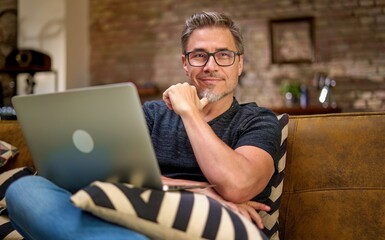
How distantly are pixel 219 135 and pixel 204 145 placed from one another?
25cm

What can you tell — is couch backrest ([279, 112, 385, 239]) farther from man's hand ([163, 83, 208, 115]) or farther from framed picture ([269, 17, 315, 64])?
framed picture ([269, 17, 315, 64])

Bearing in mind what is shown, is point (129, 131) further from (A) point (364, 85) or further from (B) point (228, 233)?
(A) point (364, 85)

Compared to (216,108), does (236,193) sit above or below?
below

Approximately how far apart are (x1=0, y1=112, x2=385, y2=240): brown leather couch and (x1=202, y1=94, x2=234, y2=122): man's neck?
24 cm

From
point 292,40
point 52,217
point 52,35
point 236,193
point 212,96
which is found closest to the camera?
point 52,217

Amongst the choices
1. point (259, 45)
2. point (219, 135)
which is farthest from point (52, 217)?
point (259, 45)

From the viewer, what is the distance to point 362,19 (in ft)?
12.9

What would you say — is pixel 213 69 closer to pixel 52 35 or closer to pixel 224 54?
pixel 224 54

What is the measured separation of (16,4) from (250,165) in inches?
164

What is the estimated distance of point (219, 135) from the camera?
1.30m

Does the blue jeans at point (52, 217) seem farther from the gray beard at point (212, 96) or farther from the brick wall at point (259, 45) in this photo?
the brick wall at point (259, 45)

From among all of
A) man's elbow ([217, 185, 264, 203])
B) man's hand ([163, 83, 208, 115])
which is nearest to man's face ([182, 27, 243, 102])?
man's hand ([163, 83, 208, 115])

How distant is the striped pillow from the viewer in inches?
31.0

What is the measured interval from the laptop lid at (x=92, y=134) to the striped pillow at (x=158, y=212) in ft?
0.16
